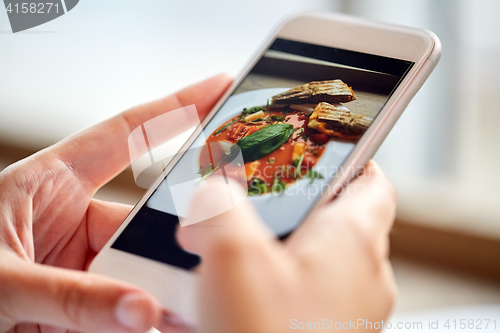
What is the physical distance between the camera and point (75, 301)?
0.97ft

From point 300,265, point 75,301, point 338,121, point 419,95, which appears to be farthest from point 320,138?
point 419,95

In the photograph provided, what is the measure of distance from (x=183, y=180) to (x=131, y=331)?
179mm

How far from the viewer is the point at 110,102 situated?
2.76 feet

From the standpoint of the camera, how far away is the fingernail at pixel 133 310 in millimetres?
289

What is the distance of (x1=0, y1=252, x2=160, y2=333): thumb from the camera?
0.29 meters

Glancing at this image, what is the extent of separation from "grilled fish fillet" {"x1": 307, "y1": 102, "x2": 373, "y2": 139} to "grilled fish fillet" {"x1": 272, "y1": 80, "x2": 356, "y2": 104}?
0.5 inches

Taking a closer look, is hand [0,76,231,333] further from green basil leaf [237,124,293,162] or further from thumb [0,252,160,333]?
A: green basil leaf [237,124,293,162]

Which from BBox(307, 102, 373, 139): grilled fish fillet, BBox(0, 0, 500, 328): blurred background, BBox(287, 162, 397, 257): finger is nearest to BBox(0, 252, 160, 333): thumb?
BBox(287, 162, 397, 257): finger

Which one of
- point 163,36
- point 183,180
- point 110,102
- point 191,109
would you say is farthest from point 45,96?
point 183,180

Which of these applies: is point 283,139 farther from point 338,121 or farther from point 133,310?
point 133,310

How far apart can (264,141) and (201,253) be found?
0.47 ft

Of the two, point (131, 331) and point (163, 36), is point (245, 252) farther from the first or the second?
point (163, 36)

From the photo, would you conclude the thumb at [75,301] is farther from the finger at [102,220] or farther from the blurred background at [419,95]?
the blurred background at [419,95]

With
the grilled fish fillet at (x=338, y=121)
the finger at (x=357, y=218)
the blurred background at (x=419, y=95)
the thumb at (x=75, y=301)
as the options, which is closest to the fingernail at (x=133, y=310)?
the thumb at (x=75, y=301)
